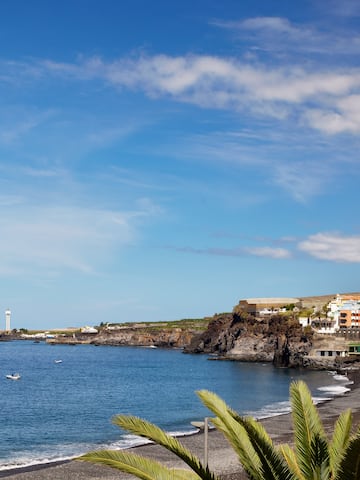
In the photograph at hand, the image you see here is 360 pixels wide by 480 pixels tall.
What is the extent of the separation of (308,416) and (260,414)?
2220 inches

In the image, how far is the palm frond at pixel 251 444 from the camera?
1095 cm

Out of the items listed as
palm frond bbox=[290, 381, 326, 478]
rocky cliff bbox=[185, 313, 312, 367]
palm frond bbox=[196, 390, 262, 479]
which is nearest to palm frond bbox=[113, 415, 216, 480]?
palm frond bbox=[196, 390, 262, 479]

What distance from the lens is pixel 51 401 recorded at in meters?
77.2

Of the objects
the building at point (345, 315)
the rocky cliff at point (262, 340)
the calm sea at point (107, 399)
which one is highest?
the building at point (345, 315)

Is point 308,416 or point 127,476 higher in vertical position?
point 308,416

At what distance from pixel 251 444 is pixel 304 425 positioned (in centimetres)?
126

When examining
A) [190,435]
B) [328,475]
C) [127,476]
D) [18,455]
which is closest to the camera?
[328,475]

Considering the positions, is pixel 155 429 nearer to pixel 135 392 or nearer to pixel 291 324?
pixel 135 392

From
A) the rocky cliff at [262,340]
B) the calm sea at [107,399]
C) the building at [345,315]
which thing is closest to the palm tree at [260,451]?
the calm sea at [107,399]

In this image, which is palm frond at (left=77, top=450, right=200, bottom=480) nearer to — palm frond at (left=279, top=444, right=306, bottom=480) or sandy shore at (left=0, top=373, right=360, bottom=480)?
palm frond at (left=279, top=444, right=306, bottom=480)

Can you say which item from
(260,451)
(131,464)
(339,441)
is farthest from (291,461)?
(131,464)

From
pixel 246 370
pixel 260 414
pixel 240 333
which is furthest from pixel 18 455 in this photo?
pixel 240 333

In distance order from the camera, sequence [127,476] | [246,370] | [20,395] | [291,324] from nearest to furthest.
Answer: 1. [127,476]
2. [20,395]
3. [246,370]
4. [291,324]

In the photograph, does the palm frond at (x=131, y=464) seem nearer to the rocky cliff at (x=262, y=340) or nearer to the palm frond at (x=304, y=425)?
the palm frond at (x=304, y=425)
